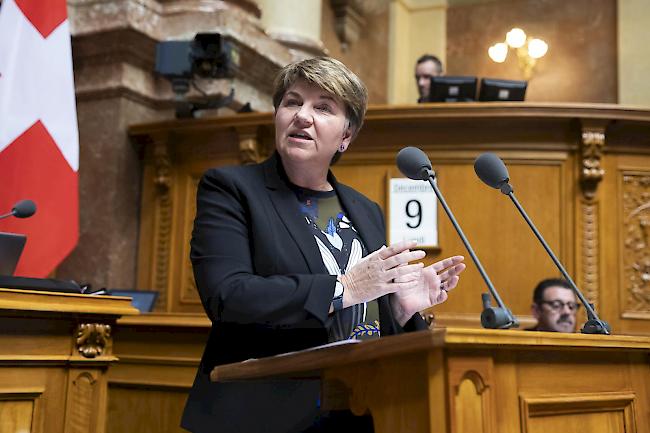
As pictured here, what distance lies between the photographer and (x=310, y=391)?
1.83m

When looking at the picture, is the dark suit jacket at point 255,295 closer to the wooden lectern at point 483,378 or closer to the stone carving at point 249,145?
the wooden lectern at point 483,378

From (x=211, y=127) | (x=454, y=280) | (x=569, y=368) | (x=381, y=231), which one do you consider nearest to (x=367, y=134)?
(x=211, y=127)

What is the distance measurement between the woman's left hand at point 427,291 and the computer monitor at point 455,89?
3.35 m

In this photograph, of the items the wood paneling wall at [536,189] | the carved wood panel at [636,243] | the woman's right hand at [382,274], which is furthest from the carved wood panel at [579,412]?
the carved wood panel at [636,243]

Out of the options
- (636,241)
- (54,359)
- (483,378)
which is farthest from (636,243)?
(483,378)

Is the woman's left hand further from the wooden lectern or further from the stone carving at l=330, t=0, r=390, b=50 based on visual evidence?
the stone carving at l=330, t=0, r=390, b=50

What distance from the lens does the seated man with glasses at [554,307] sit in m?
4.23

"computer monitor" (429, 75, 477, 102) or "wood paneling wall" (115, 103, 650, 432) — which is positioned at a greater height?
"computer monitor" (429, 75, 477, 102)

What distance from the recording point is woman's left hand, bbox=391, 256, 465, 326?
1.92 m

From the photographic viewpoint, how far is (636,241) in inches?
188

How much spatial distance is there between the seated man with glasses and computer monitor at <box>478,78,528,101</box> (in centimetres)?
131

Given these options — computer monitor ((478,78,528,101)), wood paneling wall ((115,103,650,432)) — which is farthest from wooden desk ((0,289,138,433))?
computer monitor ((478,78,528,101))

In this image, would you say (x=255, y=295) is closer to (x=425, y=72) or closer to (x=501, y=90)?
(x=501, y=90)

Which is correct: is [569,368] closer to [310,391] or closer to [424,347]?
[424,347]
